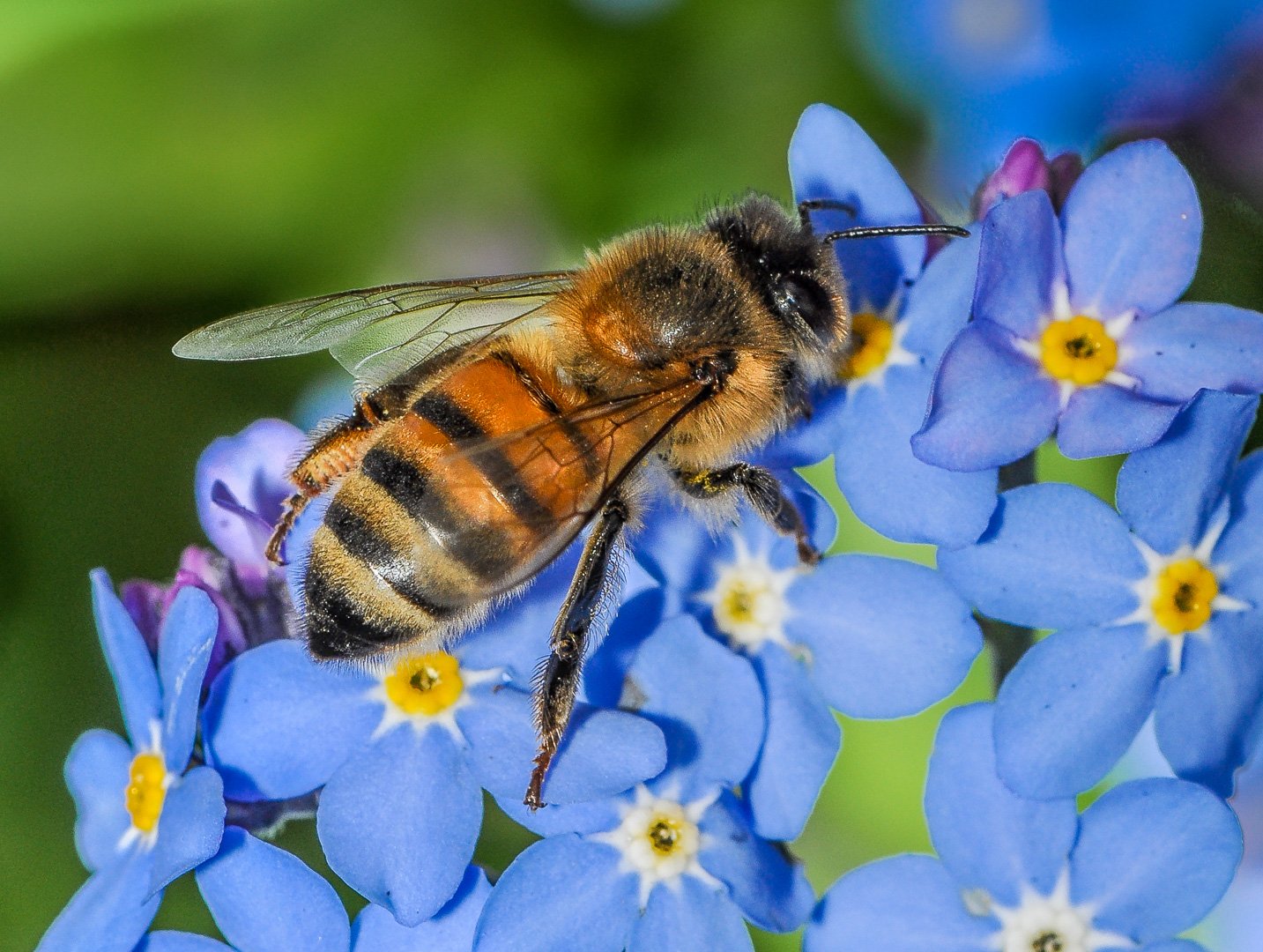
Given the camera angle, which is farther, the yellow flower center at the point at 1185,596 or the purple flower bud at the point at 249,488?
the purple flower bud at the point at 249,488

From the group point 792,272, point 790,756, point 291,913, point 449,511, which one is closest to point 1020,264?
point 792,272

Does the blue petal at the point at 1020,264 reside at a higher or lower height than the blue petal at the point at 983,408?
higher

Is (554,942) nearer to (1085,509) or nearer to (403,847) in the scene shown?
(403,847)

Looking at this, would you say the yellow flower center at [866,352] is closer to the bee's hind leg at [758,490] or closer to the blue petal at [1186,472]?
the bee's hind leg at [758,490]

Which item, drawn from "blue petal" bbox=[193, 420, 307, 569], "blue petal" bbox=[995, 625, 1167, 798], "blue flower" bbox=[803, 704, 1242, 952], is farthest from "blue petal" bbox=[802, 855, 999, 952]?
"blue petal" bbox=[193, 420, 307, 569]

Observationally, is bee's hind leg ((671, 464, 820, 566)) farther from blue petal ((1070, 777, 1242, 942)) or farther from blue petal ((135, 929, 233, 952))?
blue petal ((135, 929, 233, 952))

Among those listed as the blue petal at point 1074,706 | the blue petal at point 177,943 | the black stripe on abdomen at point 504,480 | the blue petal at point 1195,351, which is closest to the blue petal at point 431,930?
the blue petal at point 177,943

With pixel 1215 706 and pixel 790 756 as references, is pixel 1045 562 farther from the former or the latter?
pixel 790 756
